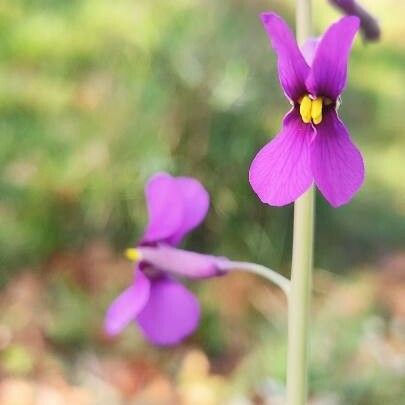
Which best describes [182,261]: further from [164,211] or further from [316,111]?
[316,111]

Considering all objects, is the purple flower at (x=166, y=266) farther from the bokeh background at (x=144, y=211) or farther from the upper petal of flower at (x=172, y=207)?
the bokeh background at (x=144, y=211)

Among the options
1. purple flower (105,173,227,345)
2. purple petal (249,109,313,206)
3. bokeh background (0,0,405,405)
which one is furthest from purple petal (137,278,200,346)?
bokeh background (0,0,405,405)

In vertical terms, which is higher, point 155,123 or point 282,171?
point 155,123

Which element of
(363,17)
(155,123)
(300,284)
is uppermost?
(155,123)

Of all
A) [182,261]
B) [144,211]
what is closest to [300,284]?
[182,261]

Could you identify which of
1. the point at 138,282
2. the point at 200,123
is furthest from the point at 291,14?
the point at 138,282

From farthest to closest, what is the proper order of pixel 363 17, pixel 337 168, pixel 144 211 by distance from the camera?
pixel 144 211
pixel 363 17
pixel 337 168
